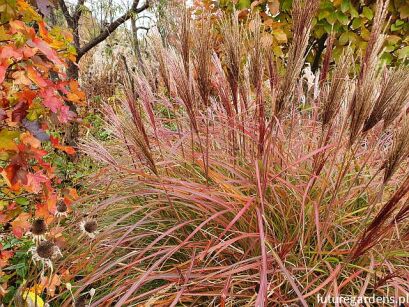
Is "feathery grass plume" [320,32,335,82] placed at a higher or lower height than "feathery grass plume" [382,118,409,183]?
higher

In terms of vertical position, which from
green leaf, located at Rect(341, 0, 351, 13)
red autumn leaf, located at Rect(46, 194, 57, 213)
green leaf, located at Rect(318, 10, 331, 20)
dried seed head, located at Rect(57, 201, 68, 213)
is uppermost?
green leaf, located at Rect(341, 0, 351, 13)

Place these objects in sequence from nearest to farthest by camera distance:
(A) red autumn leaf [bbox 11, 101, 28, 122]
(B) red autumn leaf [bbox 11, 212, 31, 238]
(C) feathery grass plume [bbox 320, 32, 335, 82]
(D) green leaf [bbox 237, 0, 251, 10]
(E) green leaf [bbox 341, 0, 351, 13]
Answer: (A) red autumn leaf [bbox 11, 101, 28, 122]
(B) red autumn leaf [bbox 11, 212, 31, 238]
(C) feathery grass plume [bbox 320, 32, 335, 82]
(E) green leaf [bbox 341, 0, 351, 13]
(D) green leaf [bbox 237, 0, 251, 10]

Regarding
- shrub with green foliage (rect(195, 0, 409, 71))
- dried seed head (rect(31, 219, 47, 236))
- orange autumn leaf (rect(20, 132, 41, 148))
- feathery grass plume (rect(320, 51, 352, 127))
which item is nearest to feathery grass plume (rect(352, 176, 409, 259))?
feathery grass plume (rect(320, 51, 352, 127))

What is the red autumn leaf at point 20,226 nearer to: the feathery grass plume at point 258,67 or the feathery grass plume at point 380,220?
the feathery grass plume at point 258,67

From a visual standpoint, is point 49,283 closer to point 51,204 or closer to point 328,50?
point 51,204

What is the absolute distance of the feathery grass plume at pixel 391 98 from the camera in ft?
4.00

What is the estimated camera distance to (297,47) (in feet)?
4.43

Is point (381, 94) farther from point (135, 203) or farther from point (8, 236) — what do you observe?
point (8, 236)

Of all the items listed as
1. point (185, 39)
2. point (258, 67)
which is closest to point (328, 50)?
point (258, 67)

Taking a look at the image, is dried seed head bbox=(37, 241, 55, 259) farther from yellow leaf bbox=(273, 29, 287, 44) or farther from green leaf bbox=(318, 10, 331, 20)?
green leaf bbox=(318, 10, 331, 20)

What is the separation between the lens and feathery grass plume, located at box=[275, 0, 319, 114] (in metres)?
1.35

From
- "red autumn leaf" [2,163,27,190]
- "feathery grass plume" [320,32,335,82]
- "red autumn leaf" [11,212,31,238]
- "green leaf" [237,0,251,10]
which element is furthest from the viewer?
"green leaf" [237,0,251,10]

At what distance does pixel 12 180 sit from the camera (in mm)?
1423

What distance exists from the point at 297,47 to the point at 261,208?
57 cm
